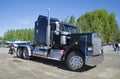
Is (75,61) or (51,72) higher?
(75,61)

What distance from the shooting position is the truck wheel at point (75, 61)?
1038cm

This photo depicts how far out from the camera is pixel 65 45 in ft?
37.7

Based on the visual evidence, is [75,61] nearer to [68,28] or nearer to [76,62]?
[76,62]

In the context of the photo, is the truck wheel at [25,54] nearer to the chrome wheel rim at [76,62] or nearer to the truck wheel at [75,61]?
the truck wheel at [75,61]

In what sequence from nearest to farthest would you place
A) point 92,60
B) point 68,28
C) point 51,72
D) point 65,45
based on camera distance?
point 51,72 < point 92,60 < point 65,45 < point 68,28

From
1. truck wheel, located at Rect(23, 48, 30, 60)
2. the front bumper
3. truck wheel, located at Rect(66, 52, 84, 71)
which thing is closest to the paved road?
truck wheel, located at Rect(66, 52, 84, 71)

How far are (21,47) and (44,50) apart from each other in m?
3.94

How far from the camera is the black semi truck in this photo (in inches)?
405

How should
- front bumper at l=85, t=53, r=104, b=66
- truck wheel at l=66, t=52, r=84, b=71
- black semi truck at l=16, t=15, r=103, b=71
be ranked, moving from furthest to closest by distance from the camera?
truck wheel at l=66, t=52, r=84, b=71 → black semi truck at l=16, t=15, r=103, b=71 → front bumper at l=85, t=53, r=104, b=66

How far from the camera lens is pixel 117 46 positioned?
→ 3142 cm

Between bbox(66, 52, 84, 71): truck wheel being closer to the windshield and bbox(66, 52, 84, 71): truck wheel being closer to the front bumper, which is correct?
the front bumper

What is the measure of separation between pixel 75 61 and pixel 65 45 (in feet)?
4.58

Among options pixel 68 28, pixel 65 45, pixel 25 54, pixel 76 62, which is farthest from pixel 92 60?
pixel 25 54

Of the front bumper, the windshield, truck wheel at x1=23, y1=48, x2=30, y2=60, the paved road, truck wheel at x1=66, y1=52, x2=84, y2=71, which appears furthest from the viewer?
truck wheel at x1=23, y1=48, x2=30, y2=60
